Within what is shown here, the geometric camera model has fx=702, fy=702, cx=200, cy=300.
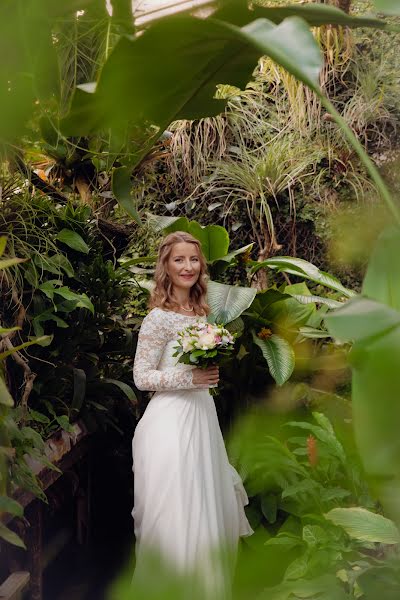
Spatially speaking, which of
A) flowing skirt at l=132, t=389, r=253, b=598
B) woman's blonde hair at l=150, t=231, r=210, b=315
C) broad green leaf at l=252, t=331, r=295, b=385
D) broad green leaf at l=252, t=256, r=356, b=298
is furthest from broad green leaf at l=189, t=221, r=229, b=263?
→ flowing skirt at l=132, t=389, r=253, b=598

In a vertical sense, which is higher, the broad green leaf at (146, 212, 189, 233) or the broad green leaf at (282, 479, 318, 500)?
the broad green leaf at (146, 212, 189, 233)

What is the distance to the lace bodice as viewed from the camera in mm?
2498

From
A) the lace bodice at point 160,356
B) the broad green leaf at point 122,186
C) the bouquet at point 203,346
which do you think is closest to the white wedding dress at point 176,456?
the lace bodice at point 160,356

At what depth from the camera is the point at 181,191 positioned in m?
4.82

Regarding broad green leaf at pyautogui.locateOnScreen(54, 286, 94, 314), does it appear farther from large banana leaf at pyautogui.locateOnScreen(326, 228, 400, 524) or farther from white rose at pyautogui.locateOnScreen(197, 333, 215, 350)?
large banana leaf at pyautogui.locateOnScreen(326, 228, 400, 524)

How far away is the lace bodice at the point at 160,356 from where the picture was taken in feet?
8.20

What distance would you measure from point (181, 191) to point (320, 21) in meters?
4.51

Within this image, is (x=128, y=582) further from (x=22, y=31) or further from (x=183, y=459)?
(x=183, y=459)

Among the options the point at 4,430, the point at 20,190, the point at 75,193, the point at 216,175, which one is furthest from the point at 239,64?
the point at 216,175

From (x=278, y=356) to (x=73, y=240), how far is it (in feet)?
3.62

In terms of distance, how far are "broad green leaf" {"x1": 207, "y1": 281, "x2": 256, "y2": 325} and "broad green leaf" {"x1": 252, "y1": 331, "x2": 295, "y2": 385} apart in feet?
0.88

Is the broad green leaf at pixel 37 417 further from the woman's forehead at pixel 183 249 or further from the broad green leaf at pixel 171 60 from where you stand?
the broad green leaf at pixel 171 60

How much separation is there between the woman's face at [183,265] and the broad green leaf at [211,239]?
730mm

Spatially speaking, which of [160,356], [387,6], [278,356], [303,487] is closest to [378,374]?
[387,6]
